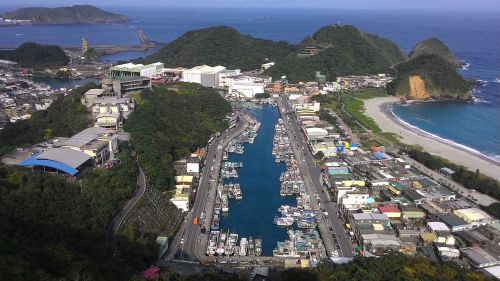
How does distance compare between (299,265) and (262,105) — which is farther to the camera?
(262,105)

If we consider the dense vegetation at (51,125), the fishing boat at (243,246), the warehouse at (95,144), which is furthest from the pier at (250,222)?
the dense vegetation at (51,125)

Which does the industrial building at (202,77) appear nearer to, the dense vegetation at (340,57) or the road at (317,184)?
the dense vegetation at (340,57)

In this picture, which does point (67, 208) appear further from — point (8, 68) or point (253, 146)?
point (8, 68)

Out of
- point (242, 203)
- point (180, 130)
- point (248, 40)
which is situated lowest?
point (242, 203)

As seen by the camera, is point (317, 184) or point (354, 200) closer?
point (354, 200)

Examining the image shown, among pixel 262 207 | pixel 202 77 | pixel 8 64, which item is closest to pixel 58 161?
pixel 262 207

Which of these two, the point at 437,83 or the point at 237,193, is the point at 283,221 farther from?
the point at 437,83

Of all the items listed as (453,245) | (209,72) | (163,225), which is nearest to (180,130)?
(163,225)
